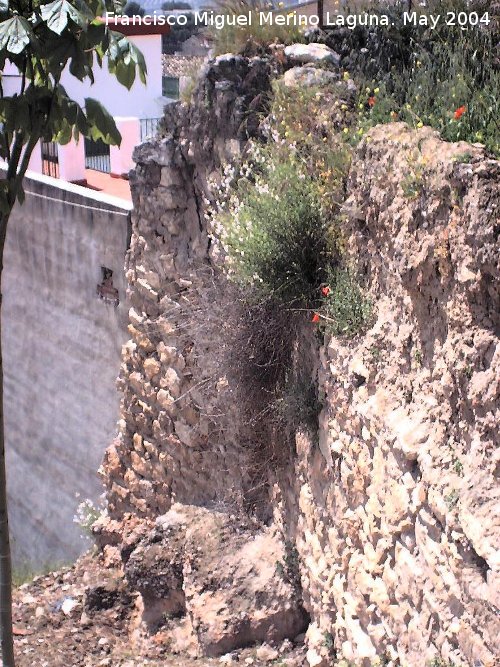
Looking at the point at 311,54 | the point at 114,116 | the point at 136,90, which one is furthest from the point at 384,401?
the point at 136,90

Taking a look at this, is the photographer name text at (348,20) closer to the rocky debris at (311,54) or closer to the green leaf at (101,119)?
the rocky debris at (311,54)

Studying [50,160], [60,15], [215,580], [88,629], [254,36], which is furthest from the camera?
[50,160]

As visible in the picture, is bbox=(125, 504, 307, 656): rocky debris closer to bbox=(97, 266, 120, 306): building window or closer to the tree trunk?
the tree trunk

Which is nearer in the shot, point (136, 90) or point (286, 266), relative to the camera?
point (286, 266)

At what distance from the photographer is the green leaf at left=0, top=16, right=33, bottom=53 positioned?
135 inches

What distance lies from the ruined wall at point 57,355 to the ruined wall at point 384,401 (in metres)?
1.29

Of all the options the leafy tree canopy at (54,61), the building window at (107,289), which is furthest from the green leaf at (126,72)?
the building window at (107,289)

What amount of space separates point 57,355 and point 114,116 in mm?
5794

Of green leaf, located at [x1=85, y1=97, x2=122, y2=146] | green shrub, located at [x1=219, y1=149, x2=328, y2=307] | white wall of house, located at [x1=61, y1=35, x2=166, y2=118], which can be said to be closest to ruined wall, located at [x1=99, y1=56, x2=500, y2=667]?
green shrub, located at [x1=219, y1=149, x2=328, y2=307]

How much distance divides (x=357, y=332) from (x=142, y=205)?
104 inches

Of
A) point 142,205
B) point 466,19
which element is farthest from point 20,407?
point 466,19

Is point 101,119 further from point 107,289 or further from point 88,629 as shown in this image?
point 107,289

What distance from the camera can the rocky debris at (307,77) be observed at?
5531mm

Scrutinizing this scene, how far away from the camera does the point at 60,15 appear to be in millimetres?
3445
